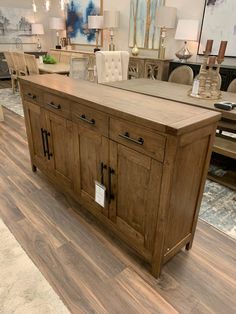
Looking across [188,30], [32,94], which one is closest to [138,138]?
[32,94]

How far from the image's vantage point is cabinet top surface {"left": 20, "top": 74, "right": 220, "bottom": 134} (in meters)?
1.09

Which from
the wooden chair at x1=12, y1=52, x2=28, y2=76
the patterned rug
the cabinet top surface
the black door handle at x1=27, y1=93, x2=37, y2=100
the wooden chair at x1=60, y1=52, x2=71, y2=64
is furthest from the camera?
the wooden chair at x1=60, y1=52, x2=71, y2=64

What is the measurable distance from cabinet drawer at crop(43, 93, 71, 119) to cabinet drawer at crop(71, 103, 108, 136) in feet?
0.26

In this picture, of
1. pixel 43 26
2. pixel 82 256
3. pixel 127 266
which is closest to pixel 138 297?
pixel 127 266

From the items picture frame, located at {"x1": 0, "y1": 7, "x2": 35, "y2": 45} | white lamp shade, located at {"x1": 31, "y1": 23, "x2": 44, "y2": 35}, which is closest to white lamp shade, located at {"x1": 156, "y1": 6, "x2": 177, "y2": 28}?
white lamp shade, located at {"x1": 31, "y1": 23, "x2": 44, "y2": 35}

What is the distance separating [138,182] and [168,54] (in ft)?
13.5

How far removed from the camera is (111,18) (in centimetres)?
510

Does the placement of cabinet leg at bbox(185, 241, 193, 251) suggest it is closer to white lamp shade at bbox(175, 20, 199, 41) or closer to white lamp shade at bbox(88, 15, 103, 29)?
A: white lamp shade at bbox(175, 20, 199, 41)

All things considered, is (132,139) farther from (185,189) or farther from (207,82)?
(207,82)

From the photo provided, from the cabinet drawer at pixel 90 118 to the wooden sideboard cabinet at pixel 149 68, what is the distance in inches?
127

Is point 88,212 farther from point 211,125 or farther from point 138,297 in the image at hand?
point 211,125

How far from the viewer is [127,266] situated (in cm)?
152

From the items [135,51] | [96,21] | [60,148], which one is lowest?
[60,148]

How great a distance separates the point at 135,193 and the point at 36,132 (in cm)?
128
